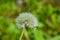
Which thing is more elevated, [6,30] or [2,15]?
[2,15]

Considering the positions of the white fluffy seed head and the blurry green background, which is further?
the blurry green background

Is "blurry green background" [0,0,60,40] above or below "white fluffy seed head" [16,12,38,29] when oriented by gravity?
above

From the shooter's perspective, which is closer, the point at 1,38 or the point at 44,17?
the point at 1,38

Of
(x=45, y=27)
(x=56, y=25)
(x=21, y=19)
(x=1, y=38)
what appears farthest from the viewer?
(x=45, y=27)

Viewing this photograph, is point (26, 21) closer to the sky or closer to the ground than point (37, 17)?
closer to the ground

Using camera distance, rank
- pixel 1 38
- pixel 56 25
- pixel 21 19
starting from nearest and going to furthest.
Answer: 1. pixel 21 19
2. pixel 1 38
3. pixel 56 25

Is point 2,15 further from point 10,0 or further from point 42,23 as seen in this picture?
point 42,23

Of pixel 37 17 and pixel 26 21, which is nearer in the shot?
pixel 26 21

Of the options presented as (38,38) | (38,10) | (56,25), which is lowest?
(38,38)

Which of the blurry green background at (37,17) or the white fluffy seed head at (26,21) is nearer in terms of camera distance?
the white fluffy seed head at (26,21)

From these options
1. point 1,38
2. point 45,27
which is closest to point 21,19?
point 1,38
